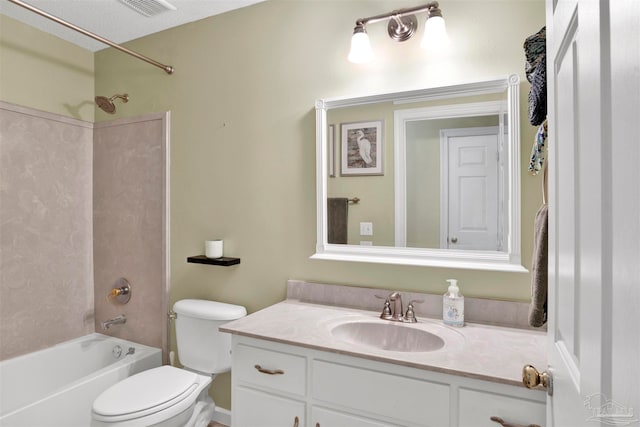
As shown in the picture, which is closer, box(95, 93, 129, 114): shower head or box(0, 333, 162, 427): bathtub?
box(0, 333, 162, 427): bathtub

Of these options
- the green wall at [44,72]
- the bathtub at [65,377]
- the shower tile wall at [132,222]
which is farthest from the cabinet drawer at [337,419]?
the green wall at [44,72]

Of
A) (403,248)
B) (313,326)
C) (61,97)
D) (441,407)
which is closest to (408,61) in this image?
(403,248)

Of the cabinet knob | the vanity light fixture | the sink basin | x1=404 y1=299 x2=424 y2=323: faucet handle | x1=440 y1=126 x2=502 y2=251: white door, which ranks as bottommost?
the cabinet knob

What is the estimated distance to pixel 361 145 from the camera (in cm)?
178

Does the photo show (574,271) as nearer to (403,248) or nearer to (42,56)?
(403,248)

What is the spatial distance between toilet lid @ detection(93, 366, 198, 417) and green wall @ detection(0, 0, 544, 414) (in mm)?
421

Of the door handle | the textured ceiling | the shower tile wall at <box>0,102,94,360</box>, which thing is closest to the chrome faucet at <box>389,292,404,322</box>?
the door handle

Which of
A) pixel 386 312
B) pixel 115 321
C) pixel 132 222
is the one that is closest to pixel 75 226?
pixel 132 222

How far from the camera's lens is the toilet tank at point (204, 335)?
1.96 meters

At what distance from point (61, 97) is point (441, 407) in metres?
2.94

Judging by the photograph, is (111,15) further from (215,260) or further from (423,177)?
(423,177)

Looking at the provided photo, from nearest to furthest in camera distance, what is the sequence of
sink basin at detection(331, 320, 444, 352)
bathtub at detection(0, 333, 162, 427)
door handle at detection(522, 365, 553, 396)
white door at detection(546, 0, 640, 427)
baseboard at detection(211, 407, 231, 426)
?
A: white door at detection(546, 0, 640, 427)
door handle at detection(522, 365, 553, 396)
sink basin at detection(331, 320, 444, 352)
bathtub at detection(0, 333, 162, 427)
baseboard at detection(211, 407, 231, 426)

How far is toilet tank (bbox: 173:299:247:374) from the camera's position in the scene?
1956 millimetres

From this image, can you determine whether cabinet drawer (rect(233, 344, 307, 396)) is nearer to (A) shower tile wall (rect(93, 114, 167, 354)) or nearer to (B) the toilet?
(B) the toilet
